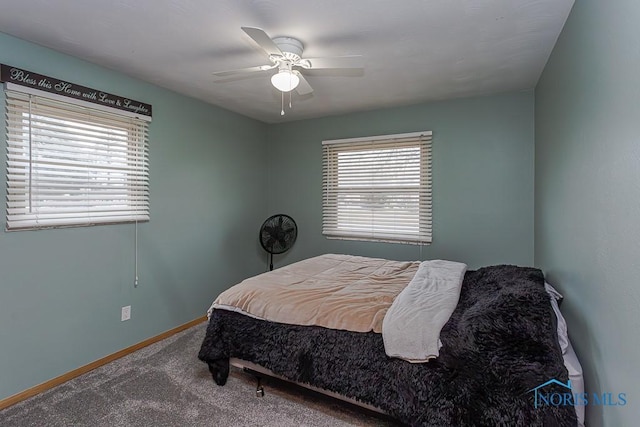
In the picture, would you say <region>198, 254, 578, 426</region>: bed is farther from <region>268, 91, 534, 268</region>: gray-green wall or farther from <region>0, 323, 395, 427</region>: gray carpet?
<region>268, 91, 534, 268</region>: gray-green wall

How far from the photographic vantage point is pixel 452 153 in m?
3.27

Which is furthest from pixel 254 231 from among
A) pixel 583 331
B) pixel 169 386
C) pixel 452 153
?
pixel 583 331

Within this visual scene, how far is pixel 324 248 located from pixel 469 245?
1.67m

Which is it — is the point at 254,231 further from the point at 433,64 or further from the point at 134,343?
the point at 433,64

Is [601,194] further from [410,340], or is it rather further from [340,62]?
[340,62]

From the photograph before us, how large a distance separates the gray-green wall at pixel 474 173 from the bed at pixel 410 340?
2.88 feet

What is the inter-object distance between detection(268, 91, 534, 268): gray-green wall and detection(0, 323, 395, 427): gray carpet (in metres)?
1.93

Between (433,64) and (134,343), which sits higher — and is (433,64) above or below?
above

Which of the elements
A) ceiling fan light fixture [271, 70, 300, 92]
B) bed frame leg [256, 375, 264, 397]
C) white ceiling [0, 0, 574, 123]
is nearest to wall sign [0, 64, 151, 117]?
white ceiling [0, 0, 574, 123]

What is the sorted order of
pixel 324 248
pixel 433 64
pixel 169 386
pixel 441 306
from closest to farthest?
1. pixel 441 306
2. pixel 169 386
3. pixel 433 64
4. pixel 324 248

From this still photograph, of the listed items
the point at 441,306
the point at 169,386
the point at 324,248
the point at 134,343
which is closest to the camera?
the point at 441,306

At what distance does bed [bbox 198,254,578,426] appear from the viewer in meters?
1.30

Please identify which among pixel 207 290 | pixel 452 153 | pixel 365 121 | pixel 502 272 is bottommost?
pixel 207 290

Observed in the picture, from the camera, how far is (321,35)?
1.96 meters
